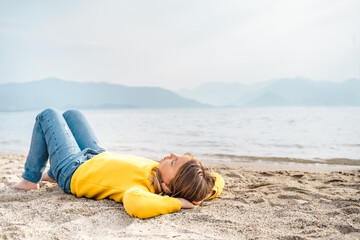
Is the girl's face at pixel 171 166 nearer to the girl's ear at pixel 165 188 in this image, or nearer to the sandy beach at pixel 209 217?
the girl's ear at pixel 165 188

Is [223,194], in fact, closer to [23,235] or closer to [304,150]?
[23,235]

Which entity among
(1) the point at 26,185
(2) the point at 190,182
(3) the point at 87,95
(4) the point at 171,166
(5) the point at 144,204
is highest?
(3) the point at 87,95

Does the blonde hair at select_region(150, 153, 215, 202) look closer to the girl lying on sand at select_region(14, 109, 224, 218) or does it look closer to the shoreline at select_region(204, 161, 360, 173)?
the girl lying on sand at select_region(14, 109, 224, 218)

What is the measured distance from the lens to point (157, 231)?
2414 millimetres

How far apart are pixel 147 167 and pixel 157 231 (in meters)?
0.88

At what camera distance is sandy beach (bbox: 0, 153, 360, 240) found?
93.4 inches

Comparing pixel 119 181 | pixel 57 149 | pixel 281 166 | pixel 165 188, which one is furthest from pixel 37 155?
pixel 281 166

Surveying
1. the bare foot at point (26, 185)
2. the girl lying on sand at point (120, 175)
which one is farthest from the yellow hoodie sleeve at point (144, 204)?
the bare foot at point (26, 185)

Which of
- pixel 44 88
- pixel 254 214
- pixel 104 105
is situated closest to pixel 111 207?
pixel 254 214

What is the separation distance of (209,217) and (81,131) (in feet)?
6.84

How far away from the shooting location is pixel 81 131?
13.0 ft

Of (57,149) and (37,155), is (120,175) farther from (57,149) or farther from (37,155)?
(37,155)

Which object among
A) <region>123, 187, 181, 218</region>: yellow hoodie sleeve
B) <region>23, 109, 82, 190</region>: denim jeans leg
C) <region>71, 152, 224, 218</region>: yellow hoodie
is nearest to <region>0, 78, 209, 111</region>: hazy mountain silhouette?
<region>23, 109, 82, 190</region>: denim jeans leg

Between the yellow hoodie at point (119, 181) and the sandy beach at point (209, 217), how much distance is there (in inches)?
3.4
